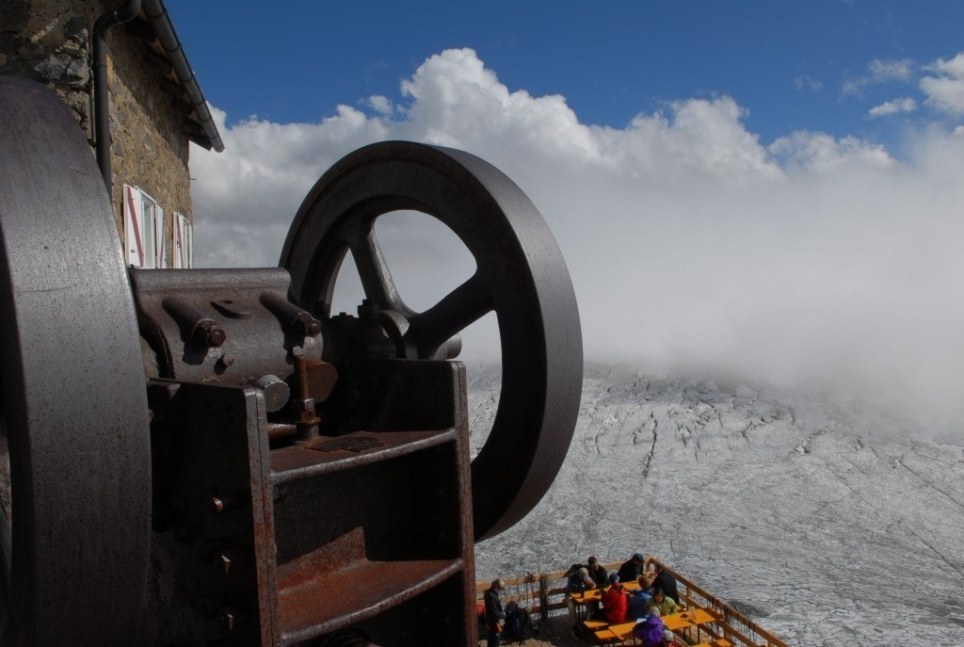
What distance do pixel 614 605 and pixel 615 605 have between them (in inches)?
0.4

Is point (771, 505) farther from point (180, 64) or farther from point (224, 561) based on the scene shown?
point (224, 561)

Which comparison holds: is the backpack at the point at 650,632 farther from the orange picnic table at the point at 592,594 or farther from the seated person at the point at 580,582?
the seated person at the point at 580,582

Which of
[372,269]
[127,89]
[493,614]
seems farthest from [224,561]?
[493,614]

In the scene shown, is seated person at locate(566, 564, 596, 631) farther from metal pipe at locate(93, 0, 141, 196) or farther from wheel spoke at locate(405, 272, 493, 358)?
wheel spoke at locate(405, 272, 493, 358)

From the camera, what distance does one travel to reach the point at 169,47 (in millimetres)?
5812

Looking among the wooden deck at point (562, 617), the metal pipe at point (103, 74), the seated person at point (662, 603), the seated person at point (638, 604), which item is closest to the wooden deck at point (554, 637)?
the wooden deck at point (562, 617)

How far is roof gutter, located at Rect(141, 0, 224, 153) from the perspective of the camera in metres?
Result: 5.28

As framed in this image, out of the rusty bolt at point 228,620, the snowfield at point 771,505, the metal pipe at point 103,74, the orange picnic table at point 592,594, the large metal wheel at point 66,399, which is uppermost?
the metal pipe at point 103,74

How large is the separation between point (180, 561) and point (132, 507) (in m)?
0.39

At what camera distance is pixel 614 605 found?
811 centimetres

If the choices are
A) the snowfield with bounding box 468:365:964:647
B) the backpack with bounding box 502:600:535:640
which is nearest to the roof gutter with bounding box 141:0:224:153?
the backpack with bounding box 502:600:535:640

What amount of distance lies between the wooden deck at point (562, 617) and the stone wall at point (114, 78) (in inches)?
201

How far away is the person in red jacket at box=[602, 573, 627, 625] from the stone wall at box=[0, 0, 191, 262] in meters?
5.49

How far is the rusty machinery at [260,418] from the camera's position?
1271 millimetres
